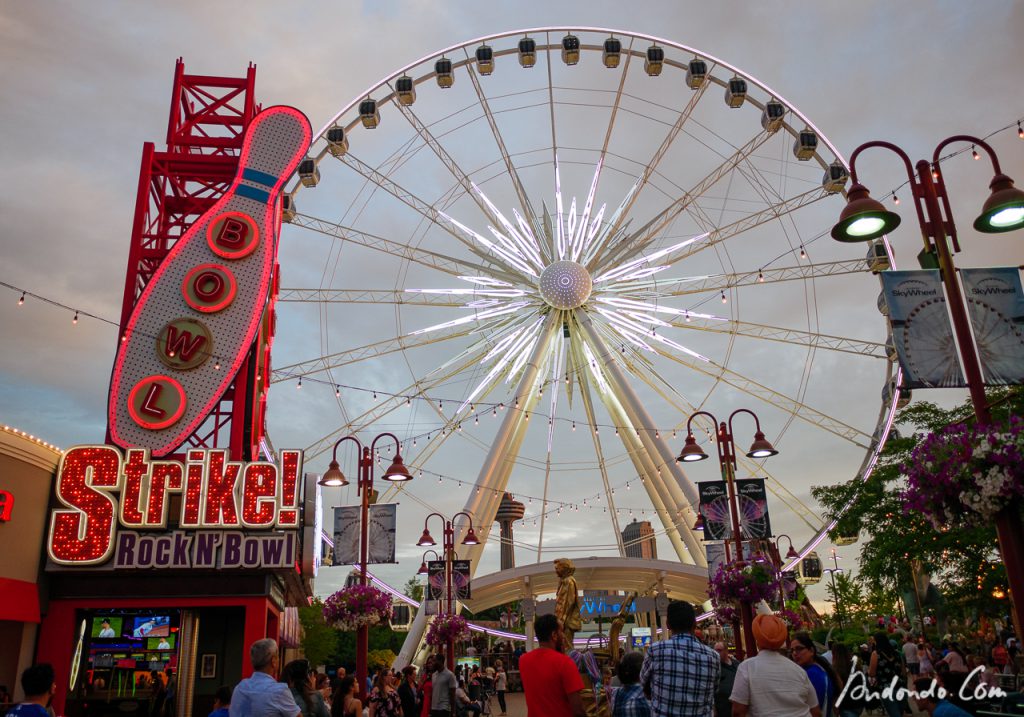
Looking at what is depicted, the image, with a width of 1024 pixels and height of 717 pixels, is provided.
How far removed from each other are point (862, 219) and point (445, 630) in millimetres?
20743

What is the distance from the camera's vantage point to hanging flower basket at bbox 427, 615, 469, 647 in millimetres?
25844

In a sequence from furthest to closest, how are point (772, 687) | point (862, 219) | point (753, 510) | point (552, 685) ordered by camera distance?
1. point (753, 510)
2. point (862, 219)
3. point (552, 685)
4. point (772, 687)

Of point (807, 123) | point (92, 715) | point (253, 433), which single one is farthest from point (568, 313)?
point (92, 715)

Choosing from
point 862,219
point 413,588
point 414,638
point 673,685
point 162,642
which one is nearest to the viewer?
point 673,685

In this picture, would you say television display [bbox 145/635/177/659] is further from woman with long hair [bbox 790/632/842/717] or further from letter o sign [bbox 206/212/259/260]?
woman with long hair [bbox 790/632/842/717]

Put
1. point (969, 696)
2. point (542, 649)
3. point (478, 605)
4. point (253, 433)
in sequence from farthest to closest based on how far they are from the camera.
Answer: point (478, 605)
point (253, 433)
point (969, 696)
point (542, 649)

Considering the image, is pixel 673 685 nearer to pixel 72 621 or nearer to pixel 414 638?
pixel 72 621

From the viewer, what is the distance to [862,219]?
8367 mm

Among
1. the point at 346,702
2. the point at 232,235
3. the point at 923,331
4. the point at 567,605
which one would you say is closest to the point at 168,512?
the point at 232,235

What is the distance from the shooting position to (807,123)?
1037 inches

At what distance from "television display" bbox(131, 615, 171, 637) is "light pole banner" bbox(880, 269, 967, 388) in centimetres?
1419

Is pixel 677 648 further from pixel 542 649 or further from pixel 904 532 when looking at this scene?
pixel 904 532

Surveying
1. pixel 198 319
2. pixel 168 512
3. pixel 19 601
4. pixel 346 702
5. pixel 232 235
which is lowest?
pixel 346 702

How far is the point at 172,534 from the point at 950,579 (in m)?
20.8
